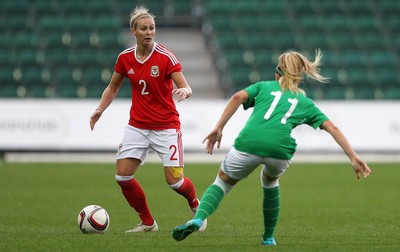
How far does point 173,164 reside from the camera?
8.99 metres

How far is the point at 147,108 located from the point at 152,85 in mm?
246

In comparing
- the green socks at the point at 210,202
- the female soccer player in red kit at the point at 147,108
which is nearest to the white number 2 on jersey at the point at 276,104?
the green socks at the point at 210,202

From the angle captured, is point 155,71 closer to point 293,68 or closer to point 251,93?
point 251,93

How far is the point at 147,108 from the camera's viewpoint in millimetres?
8867

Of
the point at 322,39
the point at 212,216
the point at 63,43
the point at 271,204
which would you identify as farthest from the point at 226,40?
the point at 271,204

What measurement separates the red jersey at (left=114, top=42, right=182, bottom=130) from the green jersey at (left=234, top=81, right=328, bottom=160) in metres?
1.62

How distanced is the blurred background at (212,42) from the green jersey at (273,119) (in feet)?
58.6

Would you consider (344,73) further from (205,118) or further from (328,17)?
(205,118)

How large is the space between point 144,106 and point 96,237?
4.64 ft

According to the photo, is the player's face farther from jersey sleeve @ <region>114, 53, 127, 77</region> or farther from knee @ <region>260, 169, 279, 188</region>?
knee @ <region>260, 169, 279, 188</region>

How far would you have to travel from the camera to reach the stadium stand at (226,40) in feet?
85.1

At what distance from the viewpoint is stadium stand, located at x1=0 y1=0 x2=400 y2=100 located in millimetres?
25938

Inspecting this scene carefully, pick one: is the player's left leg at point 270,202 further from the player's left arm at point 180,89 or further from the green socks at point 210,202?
the player's left arm at point 180,89

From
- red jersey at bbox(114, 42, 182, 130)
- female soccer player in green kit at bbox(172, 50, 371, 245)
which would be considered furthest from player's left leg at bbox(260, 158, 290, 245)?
red jersey at bbox(114, 42, 182, 130)
